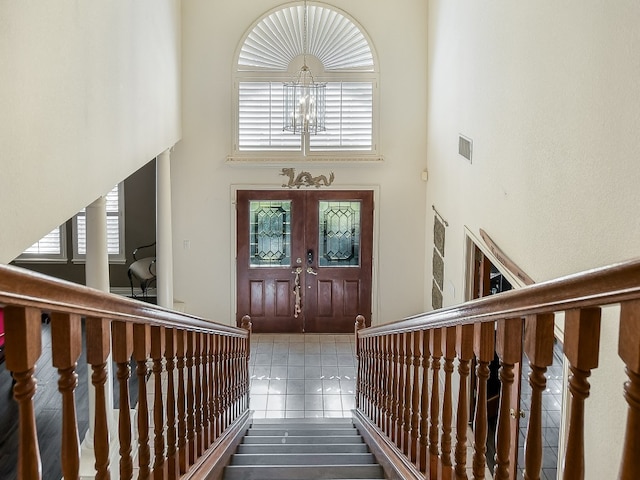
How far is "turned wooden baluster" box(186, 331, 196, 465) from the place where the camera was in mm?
3234

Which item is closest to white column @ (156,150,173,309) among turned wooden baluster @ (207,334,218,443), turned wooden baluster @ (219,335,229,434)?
turned wooden baluster @ (219,335,229,434)

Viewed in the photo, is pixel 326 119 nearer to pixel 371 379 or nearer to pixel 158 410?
pixel 371 379

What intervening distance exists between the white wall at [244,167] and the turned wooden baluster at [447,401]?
6.99 metres

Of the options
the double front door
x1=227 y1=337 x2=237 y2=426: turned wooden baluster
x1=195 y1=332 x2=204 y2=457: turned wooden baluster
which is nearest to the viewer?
x1=195 y1=332 x2=204 y2=457: turned wooden baluster

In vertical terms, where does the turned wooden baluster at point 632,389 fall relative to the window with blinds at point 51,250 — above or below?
above

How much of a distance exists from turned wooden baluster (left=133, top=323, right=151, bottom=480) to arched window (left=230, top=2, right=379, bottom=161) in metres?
7.38

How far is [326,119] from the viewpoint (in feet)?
31.6

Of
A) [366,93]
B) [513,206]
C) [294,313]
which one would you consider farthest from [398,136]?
[513,206]

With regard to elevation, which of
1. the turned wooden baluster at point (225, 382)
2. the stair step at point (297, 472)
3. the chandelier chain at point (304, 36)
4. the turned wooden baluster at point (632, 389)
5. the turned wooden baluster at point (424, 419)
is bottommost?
the stair step at point (297, 472)

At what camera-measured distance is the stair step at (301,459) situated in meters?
4.47

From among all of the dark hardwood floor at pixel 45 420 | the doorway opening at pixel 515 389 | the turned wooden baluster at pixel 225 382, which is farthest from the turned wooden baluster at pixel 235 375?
the doorway opening at pixel 515 389

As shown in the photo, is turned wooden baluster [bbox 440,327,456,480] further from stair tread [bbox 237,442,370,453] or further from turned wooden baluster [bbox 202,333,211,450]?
stair tread [bbox 237,442,370,453]

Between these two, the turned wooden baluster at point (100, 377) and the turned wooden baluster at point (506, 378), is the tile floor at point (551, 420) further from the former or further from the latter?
the turned wooden baluster at point (100, 377)

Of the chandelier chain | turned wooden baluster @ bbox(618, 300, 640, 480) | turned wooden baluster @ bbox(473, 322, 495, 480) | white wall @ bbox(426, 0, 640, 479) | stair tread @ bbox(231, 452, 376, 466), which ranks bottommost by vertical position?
stair tread @ bbox(231, 452, 376, 466)
